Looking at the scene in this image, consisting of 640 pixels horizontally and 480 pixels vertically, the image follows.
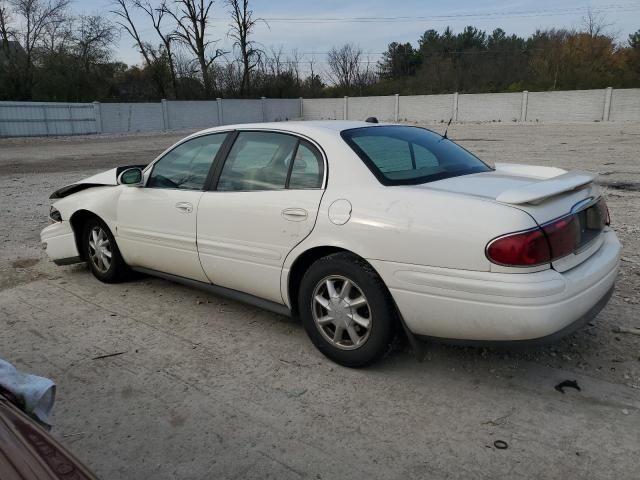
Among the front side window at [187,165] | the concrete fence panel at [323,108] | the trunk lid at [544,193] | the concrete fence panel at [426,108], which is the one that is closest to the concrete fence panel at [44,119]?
the concrete fence panel at [323,108]

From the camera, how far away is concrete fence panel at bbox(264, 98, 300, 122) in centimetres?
4709

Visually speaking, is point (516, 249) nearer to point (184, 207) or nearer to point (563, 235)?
point (563, 235)

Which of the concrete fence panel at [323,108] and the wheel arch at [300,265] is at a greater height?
the concrete fence panel at [323,108]

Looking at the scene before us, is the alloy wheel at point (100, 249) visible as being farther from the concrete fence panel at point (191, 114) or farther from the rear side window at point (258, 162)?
the concrete fence panel at point (191, 114)

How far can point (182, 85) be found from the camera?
4712cm

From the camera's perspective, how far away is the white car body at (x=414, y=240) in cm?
273

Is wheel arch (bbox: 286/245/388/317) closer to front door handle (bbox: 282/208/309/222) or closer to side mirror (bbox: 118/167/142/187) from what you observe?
front door handle (bbox: 282/208/309/222)

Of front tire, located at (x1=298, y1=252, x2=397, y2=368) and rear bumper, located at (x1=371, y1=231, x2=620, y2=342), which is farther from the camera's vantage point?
front tire, located at (x1=298, y1=252, x2=397, y2=368)

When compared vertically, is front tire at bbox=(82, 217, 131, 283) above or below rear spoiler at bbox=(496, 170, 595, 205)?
below

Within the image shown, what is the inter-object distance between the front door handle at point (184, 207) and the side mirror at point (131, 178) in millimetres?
604

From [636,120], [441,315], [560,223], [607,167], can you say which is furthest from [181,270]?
[636,120]

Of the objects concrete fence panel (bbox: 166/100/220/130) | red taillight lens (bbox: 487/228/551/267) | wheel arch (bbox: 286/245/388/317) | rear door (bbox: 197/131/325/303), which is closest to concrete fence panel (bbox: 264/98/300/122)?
concrete fence panel (bbox: 166/100/220/130)

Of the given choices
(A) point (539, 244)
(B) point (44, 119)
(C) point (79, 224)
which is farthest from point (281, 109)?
(A) point (539, 244)

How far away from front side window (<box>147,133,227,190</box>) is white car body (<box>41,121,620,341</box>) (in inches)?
4.0
